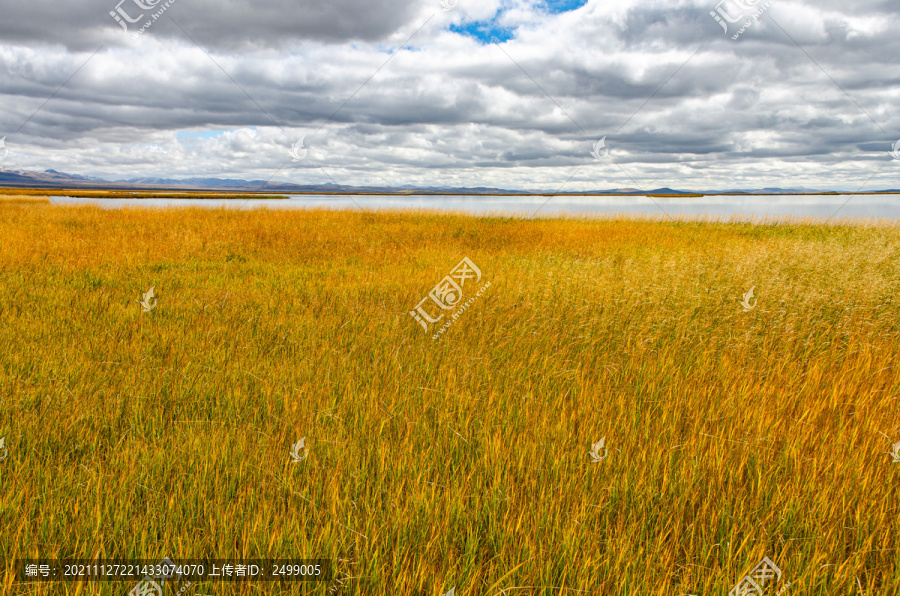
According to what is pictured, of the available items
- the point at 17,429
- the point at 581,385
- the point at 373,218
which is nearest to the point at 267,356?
the point at 17,429

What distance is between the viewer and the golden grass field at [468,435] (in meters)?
2.05

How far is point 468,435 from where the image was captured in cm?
305

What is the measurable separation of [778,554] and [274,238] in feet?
42.5

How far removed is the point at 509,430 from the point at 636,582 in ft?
4.05

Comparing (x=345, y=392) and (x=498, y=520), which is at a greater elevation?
(x=345, y=392)

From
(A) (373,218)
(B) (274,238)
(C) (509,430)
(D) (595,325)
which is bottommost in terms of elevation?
(C) (509,430)

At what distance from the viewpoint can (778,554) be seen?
212 centimetres

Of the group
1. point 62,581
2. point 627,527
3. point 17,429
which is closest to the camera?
point 62,581

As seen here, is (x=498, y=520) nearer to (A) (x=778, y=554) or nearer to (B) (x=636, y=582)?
(B) (x=636, y=582)

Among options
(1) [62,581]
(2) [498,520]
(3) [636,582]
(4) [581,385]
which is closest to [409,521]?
(2) [498,520]

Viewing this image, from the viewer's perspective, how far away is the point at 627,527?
2.29 m

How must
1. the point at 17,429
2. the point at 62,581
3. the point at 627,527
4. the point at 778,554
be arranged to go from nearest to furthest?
the point at 62,581, the point at 778,554, the point at 627,527, the point at 17,429

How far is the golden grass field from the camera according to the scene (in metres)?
2.05

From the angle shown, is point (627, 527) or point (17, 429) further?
point (17, 429)
